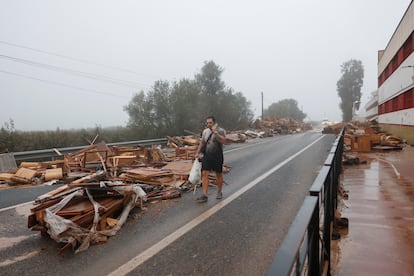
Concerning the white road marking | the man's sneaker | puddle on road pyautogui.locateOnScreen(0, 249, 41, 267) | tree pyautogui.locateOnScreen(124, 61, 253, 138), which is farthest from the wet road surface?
tree pyautogui.locateOnScreen(124, 61, 253, 138)

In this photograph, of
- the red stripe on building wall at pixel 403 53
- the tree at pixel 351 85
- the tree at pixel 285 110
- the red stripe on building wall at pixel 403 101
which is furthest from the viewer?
the tree at pixel 285 110

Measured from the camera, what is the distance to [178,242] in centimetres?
412

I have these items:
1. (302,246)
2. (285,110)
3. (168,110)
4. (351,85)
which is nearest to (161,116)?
(168,110)

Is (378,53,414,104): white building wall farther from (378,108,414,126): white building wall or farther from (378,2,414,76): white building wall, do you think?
(378,2,414,76): white building wall

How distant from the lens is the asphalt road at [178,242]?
11.3ft

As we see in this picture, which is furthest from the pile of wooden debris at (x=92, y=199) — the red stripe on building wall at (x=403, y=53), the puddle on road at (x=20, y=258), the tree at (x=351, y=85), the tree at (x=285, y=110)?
the tree at (x=285, y=110)

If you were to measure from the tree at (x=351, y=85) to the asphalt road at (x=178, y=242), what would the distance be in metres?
75.9

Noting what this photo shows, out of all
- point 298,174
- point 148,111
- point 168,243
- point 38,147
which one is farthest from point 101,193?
point 148,111

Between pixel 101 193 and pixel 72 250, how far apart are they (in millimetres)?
1471

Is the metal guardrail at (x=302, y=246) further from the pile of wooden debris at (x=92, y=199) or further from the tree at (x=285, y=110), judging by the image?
the tree at (x=285, y=110)

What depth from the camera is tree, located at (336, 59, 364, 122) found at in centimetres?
7288

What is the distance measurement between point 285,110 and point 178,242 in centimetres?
10626

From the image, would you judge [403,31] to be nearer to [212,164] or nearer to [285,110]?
[212,164]

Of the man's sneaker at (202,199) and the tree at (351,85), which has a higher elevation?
the tree at (351,85)
